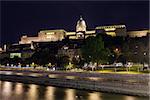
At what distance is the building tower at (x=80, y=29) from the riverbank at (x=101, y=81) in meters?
52.4

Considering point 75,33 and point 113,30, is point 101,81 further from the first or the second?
point 75,33

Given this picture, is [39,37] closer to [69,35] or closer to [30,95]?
[69,35]

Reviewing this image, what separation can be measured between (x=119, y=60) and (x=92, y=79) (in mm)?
18693

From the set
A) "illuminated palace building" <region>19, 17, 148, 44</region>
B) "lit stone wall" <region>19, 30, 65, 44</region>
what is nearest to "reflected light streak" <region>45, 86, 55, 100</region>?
"illuminated palace building" <region>19, 17, 148, 44</region>

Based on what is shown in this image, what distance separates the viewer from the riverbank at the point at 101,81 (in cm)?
1500

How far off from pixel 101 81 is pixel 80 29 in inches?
2406

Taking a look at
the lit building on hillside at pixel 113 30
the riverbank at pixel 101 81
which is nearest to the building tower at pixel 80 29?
the lit building on hillside at pixel 113 30

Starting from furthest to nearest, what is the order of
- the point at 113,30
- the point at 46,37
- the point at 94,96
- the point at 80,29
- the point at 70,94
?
1. the point at 46,37
2. the point at 80,29
3. the point at 113,30
4. the point at 70,94
5. the point at 94,96

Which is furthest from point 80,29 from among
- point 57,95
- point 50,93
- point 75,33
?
point 57,95

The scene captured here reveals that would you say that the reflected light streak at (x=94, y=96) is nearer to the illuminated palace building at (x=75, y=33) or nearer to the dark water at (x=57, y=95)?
the dark water at (x=57, y=95)

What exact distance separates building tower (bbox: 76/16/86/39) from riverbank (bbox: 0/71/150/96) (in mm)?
52435

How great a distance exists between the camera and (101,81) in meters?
17.3

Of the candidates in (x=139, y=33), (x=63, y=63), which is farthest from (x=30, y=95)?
(x=139, y=33)

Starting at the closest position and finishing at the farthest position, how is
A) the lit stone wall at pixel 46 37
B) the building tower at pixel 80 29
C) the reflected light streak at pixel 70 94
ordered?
the reflected light streak at pixel 70 94 < the building tower at pixel 80 29 < the lit stone wall at pixel 46 37
